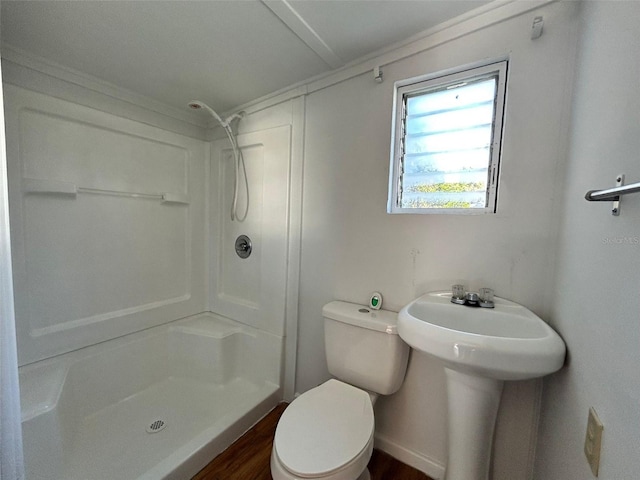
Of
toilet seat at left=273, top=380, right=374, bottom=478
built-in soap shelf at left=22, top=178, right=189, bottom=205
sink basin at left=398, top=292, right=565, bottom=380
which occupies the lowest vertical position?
toilet seat at left=273, top=380, right=374, bottom=478

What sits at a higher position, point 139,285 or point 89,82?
point 89,82

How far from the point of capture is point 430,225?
120cm

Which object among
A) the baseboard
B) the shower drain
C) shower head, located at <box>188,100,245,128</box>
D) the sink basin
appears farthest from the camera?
shower head, located at <box>188,100,245,128</box>

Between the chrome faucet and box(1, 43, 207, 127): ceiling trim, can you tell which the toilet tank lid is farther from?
box(1, 43, 207, 127): ceiling trim

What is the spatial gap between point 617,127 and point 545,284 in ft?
1.97

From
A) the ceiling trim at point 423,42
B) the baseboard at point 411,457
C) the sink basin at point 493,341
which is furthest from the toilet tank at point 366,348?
the ceiling trim at point 423,42

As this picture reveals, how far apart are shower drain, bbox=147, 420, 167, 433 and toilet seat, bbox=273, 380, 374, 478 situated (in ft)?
3.24

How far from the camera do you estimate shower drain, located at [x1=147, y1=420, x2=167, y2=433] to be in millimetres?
1477

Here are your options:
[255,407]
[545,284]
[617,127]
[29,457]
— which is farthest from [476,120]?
[29,457]

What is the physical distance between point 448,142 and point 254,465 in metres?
1.87

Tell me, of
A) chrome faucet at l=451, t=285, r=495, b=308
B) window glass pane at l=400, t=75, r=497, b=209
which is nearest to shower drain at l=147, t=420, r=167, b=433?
chrome faucet at l=451, t=285, r=495, b=308

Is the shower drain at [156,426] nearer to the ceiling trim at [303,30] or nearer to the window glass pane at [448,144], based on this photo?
the window glass pane at [448,144]

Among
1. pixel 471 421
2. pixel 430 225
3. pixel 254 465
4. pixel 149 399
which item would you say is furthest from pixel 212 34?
pixel 149 399

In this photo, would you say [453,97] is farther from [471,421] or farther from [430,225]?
[471,421]
